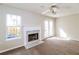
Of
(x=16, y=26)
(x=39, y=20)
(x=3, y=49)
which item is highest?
(x=39, y=20)

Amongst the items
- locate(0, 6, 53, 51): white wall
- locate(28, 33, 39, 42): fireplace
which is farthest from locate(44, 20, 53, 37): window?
locate(28, 33, 39, 42): fireplace

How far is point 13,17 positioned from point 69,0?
3199 millimetres

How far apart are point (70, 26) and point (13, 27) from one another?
4852 millimetres

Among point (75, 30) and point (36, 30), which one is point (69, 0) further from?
point (75, 30)

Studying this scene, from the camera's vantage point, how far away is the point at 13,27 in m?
4.48

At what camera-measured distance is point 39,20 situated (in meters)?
6.43

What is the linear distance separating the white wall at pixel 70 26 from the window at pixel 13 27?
14.7 feet

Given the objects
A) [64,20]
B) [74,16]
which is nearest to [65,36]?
[64,20]

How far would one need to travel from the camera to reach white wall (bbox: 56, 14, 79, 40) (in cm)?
661

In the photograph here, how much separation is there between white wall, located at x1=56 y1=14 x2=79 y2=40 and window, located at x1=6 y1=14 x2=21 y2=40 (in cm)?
447

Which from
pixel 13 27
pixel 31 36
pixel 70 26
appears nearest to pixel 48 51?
pixel 31 36

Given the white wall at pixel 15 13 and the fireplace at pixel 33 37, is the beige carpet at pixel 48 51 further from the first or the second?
the fireplace at pixel 33 37

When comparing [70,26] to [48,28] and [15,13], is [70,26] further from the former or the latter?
[15,13]

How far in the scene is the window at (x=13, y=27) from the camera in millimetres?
4211
